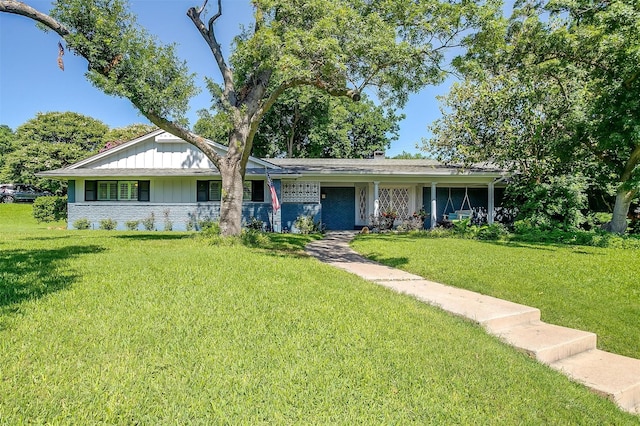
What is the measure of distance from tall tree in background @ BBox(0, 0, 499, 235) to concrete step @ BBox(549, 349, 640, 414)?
7.08 m

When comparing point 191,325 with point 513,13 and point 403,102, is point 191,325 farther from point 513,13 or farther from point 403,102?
point 513,13

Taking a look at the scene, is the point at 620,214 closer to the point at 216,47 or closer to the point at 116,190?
the point at 216,47

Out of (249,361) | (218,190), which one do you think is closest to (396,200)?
(218,190)

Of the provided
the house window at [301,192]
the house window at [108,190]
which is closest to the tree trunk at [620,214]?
the house window at [301,192]

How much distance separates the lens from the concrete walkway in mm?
3842

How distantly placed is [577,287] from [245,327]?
6.33m

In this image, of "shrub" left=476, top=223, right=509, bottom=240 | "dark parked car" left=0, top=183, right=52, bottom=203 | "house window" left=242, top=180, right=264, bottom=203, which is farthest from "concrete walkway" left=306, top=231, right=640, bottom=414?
"dark parked car" left=0, top=183, right=52, bottom=203

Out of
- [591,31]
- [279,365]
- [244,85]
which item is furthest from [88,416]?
[591,31]

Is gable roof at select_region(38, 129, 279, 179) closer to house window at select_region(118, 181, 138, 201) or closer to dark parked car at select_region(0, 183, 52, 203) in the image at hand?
house window at select_region(118, 181, 138, 201)

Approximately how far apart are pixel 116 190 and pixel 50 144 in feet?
63.1

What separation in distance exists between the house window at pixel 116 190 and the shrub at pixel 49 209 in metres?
6.17

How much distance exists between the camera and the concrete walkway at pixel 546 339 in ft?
12.6

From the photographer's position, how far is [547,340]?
4.57 meters

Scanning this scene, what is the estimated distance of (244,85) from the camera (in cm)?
1140
